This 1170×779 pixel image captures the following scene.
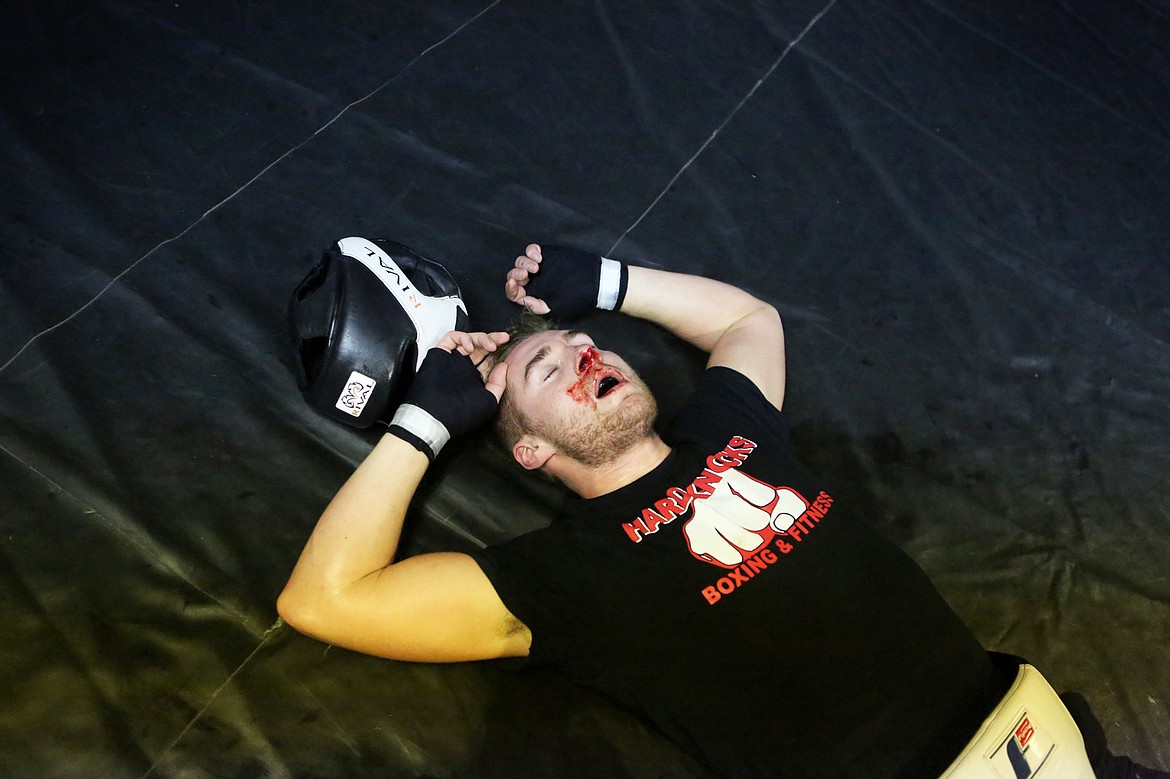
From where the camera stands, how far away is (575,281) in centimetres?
208

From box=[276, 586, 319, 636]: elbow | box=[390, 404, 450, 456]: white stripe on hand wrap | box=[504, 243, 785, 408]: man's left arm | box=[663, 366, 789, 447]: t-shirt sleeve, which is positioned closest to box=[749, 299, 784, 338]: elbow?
box=[504, 243, 785, 408]: man's left arm

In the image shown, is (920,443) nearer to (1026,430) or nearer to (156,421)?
(1026,430)

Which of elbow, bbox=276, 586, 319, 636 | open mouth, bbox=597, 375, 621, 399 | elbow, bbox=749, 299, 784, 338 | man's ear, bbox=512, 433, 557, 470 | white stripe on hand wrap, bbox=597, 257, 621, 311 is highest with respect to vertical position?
elbow, bbox=749, 299, 784, 338

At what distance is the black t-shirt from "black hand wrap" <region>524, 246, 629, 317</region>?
575 mm

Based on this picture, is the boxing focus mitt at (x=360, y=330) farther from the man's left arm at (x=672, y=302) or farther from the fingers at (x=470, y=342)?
the man's left arm at (x=672, y=302)

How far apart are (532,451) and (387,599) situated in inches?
17.0

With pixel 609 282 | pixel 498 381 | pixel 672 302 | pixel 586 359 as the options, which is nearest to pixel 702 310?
pixel 672 302

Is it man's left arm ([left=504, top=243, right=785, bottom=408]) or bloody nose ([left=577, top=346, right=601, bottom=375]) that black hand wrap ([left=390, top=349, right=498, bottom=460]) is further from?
man's left arm ([left=504, top=243, right=785, bottom=408])

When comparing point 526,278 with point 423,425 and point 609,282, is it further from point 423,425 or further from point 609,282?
point 423,425

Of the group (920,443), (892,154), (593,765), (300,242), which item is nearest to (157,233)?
(300,242)

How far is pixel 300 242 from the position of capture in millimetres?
2162

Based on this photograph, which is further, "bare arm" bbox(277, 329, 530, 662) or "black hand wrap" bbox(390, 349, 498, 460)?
"black hand wrap" bbox(390, 349, 498, 460)

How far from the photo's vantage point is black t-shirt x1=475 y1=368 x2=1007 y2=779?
1.57 m

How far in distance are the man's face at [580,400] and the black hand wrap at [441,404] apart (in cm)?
8
